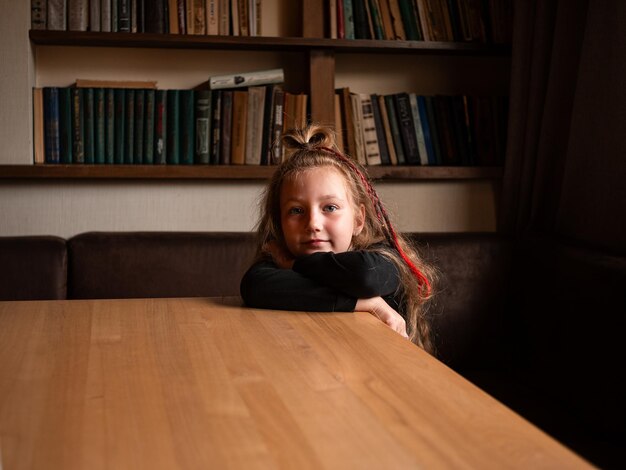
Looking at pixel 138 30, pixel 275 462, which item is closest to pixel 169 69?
pixel 138 30

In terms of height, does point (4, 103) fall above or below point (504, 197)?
above

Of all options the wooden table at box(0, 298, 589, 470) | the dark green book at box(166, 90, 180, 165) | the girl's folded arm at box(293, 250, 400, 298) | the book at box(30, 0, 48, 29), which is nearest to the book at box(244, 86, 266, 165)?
the dark green book at box(166, 90, 180, 165)

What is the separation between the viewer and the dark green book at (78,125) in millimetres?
2576

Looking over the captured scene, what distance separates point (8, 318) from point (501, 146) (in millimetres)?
1979

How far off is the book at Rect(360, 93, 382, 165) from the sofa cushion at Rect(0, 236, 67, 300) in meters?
1.11

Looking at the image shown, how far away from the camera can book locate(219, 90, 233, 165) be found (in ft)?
8.73

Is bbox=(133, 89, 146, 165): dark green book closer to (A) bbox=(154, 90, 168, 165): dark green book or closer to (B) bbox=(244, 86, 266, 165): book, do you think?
(A) bbox=(154, 90, 168, 165): dark green book

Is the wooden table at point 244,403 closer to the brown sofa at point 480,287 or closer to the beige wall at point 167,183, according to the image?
the brown sofa at point 480,287

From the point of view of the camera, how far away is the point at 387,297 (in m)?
1.67

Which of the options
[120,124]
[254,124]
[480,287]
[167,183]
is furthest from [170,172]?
[480,287]

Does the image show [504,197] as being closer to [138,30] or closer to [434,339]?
[434,339]

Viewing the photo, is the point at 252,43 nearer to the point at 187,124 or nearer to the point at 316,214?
the point at 187,124

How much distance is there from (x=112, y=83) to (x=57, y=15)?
0.27m

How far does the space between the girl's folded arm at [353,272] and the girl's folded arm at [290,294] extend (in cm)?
2
